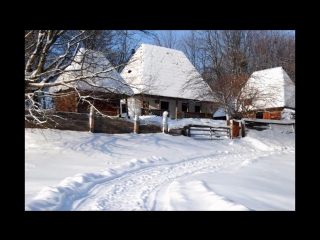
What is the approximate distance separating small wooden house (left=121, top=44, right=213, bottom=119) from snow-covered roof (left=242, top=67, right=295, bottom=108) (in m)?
Result: 4.18

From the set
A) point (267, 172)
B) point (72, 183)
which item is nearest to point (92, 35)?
point (72, 183)

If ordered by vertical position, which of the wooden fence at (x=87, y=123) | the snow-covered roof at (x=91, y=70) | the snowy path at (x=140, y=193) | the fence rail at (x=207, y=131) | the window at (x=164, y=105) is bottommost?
the snowy path at (x=140, y=193)

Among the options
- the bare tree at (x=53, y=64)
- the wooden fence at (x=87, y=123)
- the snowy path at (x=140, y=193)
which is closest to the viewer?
the snowy path at (x=140, y=193)

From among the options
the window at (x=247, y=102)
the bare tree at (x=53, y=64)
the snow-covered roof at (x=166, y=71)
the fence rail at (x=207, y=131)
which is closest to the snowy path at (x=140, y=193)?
the bare tree at (x=53, y=64)

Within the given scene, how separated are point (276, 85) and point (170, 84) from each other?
9.45 m

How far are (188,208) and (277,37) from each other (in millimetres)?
30712

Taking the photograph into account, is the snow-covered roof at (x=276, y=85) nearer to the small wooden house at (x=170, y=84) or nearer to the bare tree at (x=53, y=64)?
the small wooden house at (x=170, y=84)

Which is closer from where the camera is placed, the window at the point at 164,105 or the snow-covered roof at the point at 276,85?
the snow-covered roof at the point at 276,85

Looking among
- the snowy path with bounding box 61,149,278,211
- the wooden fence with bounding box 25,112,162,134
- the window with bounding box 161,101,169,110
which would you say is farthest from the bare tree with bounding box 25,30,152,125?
the window with bounding box 161,101,169,110

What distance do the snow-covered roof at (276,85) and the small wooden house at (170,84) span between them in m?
4.18

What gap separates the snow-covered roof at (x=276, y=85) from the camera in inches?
874

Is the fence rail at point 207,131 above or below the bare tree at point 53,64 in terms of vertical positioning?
below
